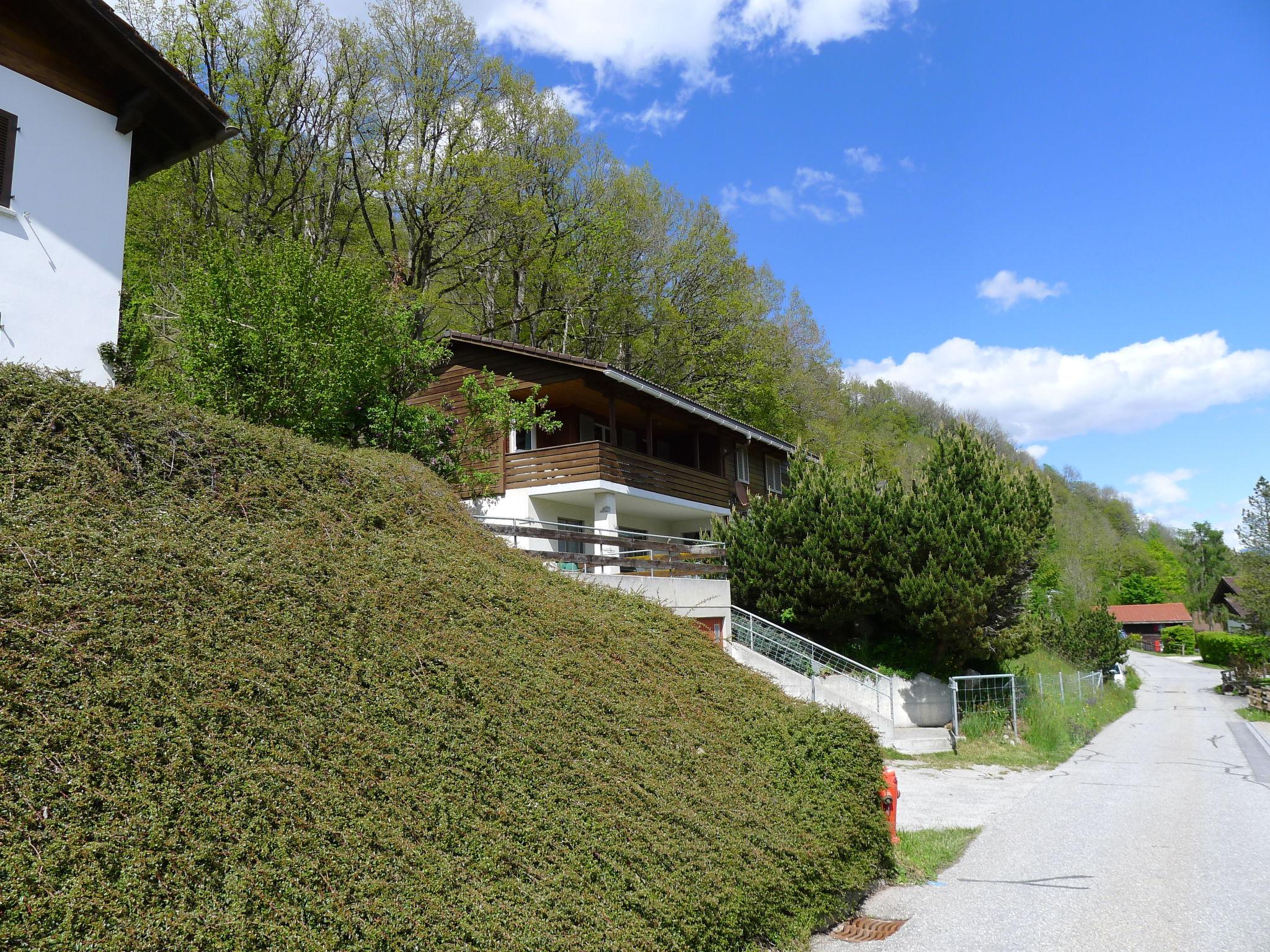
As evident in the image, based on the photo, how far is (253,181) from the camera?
24.9 meters

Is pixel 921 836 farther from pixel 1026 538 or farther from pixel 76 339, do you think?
pixel 76 339

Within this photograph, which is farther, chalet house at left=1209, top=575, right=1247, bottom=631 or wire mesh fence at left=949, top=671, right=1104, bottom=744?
chalet house at left=1209, top=575, right=1247, bottom=631

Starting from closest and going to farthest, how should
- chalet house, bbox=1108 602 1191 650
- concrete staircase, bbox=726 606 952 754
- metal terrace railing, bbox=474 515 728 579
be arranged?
metal terrace railing, bbox=474 515 728 579
concrete staircase, bbox=726 606 952 754
chalet house, bbox=1108 602 1191 650

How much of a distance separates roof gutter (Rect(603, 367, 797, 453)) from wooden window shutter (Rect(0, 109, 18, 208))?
41.0ft

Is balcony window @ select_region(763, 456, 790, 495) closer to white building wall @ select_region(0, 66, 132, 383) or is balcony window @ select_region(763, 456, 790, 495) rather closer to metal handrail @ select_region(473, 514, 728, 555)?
metal handrail @ select_region(473, 514, 728, 555)

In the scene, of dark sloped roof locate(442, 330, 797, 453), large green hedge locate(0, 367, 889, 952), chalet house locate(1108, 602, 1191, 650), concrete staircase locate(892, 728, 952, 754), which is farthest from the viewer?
chalet house locate(1108, 602, 1191, 650)

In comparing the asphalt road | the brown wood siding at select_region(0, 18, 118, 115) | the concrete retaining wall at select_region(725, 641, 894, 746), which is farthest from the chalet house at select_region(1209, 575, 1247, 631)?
the brown wood siding at select_region(0, 18, 118, 115)

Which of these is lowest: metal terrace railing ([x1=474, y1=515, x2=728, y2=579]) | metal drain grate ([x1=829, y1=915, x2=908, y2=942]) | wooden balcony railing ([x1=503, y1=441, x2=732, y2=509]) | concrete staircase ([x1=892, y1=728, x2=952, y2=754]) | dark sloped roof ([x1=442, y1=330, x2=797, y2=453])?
concrete staircase ([x1=892, y1=728, x2=952, y2=754])

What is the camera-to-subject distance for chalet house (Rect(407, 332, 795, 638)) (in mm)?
17344

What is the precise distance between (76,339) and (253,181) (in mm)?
17024

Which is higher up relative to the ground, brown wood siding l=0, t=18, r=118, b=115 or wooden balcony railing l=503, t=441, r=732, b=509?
brown wood siding l=0, t=18, r=118, b=115

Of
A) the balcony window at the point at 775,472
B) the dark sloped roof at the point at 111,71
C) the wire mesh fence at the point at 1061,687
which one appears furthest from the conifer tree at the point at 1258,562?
the dark sloped roof at the point at 111,71

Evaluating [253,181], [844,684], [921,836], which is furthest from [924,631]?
[253,181]

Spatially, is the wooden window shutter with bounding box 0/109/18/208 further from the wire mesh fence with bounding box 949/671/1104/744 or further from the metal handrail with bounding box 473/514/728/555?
the wire mesh fence with bounding box 949/671/1104/744
